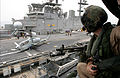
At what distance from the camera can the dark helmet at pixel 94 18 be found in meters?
1.38

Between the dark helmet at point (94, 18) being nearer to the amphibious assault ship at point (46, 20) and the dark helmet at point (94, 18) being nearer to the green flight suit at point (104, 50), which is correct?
the green flight suit at point (104, 50)

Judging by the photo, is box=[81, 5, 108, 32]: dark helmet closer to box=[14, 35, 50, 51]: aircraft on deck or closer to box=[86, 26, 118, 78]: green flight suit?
box=[86, 26, 118, 78]: green flight suit

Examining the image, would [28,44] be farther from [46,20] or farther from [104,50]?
[46,20]

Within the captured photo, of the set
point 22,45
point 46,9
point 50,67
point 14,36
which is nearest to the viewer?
point 50,67

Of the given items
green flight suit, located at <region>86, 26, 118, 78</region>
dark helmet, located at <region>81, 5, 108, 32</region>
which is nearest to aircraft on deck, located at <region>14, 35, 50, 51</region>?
dark helmet, located at <region>81, 5, 108, 32</region>

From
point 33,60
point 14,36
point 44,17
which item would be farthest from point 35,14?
point 33,60

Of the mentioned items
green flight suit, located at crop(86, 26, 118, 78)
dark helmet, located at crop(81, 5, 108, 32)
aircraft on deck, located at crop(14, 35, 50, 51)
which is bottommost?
aircraft on deck, located at crop(14, 35, 50, 51)

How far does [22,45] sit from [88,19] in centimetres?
1155

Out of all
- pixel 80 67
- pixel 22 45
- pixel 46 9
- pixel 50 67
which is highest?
pixel 46 9

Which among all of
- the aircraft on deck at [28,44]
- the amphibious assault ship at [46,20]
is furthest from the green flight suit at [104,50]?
the amphibious assault ship at [46,20]

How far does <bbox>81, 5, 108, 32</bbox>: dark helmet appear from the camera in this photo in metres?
1.38

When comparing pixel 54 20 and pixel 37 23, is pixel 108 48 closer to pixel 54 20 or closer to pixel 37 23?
pixel 37 23

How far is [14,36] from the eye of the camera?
21453 mm

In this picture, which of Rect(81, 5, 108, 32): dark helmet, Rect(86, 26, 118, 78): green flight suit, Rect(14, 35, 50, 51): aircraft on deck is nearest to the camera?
Rect(86, 26, 118, 78): green flight suit
